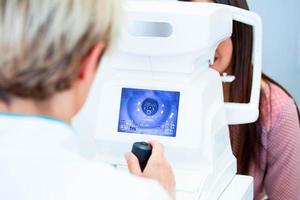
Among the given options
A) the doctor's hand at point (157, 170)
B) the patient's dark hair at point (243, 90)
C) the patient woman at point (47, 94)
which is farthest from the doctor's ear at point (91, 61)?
the patient's dark hair at point (243, 90)

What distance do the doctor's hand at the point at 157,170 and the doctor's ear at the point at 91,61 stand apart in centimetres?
21

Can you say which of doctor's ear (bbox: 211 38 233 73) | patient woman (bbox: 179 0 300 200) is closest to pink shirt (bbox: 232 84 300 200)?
patient woman (bbox: 179 0 300 200)

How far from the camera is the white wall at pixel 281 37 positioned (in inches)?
84.2

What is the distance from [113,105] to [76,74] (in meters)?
0.41

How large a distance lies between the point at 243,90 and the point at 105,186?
2.84 feet

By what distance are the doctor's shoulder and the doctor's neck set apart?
0.21 ft

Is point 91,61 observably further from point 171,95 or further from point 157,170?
point 171,95

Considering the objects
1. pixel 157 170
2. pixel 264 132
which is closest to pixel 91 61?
pixel 157 170

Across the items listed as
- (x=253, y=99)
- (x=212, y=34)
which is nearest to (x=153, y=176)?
(x=212, y=34)

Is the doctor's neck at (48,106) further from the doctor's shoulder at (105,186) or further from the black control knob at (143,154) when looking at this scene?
the black control knob at (143,154)

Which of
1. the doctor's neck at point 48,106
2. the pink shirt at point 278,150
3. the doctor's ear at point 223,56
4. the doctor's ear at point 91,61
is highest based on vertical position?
the doctor's ear at point 223,56

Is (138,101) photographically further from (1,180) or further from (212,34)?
(1,180)

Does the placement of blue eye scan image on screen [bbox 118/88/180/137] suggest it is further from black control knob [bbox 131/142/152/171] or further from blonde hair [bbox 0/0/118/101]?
blonde hair [bbox 0/0/118/101]

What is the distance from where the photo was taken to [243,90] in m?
1.38
